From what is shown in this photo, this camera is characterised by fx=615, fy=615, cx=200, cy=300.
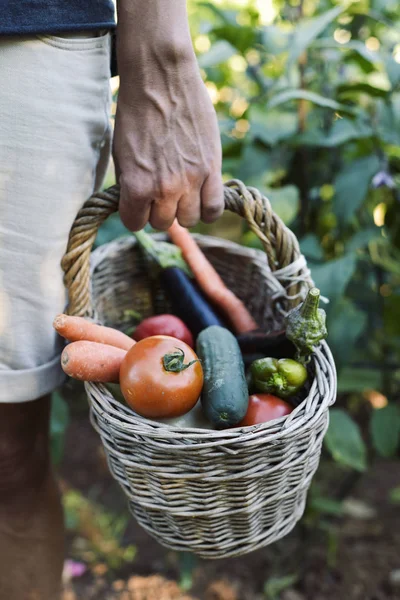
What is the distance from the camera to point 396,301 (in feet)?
4.80

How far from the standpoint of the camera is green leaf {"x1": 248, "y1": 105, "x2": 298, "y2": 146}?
145 cm

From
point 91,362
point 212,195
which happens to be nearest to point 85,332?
point 91,362

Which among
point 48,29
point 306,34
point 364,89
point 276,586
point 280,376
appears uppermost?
point 48,29

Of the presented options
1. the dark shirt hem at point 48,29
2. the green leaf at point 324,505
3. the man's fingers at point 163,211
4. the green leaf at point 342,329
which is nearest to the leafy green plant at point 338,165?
the green leaf at point 342,329

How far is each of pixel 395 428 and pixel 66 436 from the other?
1.03 metres

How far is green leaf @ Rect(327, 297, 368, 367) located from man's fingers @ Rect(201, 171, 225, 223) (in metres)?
0.49

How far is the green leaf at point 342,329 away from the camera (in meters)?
1.34

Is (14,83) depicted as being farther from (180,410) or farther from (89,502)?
(89,502)

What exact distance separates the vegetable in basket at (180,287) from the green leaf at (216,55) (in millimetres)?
495

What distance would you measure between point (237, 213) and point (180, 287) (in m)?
0.26

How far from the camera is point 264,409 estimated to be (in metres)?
0.93

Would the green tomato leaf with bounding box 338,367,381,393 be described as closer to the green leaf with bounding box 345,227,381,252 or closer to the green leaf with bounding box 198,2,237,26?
the green leaf with bounding box 345,227,381,252

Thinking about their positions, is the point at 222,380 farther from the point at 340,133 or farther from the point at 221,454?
the point at 340,133

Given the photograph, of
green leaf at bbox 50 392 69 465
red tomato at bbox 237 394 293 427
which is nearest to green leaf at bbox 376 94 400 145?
red tomato at bbox 237 394 293 427
